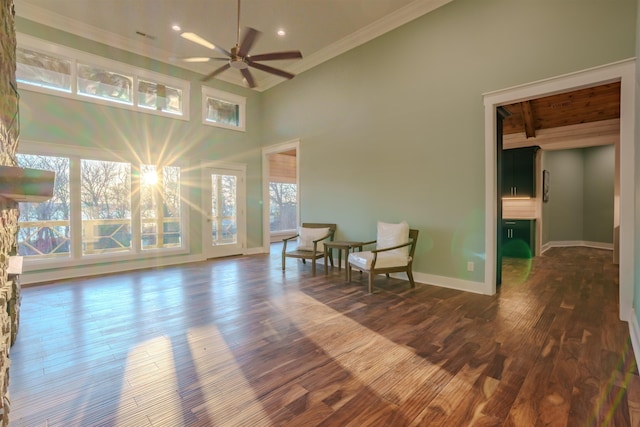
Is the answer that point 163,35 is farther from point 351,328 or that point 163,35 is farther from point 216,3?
point 351,328

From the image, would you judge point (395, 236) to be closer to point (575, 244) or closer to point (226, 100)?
point (226, 100)

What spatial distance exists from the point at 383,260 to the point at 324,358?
6.67 feet

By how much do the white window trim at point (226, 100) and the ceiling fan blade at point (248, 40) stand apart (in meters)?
3.43

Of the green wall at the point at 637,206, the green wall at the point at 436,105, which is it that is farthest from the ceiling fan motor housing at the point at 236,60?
the green wall at the point at 637,206

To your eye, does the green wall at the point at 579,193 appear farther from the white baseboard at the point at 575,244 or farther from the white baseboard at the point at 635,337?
the white baseboard at the point at 635,337

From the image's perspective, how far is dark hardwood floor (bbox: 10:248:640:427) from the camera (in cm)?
166

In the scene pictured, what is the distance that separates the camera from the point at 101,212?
5223 millimetres

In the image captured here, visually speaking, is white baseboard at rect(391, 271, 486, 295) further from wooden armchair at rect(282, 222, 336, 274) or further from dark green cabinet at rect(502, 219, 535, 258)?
dark green cabinet at rect(502, 219, 535, 258)

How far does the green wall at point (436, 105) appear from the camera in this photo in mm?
3211

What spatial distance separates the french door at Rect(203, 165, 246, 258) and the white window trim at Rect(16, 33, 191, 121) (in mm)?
1417

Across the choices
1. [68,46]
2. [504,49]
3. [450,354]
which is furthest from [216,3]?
[450,354]

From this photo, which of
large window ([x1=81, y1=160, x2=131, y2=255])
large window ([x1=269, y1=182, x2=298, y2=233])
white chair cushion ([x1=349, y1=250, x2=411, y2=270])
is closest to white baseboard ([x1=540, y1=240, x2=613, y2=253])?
white chair cushion ([x1=349, y1=250, x2=411, y2=270])

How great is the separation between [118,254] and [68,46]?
353cm

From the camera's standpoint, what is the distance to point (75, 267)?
4.90 meters
